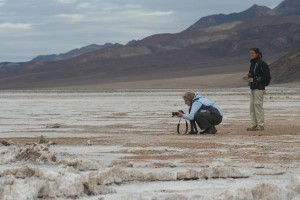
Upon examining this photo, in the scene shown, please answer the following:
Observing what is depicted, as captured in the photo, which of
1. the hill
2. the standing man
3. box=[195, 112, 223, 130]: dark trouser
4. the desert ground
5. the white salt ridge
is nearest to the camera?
the white salt ridge

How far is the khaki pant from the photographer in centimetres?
1236

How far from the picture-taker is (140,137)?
1116 centimetres

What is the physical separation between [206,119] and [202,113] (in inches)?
4.6

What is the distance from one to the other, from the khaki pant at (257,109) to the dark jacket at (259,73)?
12 cm

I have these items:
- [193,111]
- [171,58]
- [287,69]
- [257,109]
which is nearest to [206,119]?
[193,111]

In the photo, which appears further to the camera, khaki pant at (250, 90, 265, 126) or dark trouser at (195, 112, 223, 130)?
khaki pant at (250, 90, 265, 126)

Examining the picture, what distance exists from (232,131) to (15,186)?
7.63 metres

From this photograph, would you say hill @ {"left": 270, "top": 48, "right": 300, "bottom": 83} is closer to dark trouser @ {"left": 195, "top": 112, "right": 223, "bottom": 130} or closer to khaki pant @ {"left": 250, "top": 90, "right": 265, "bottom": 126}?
khaki pant @ {"left": 250, "top": 90, "right": 265, "bottom": 126}

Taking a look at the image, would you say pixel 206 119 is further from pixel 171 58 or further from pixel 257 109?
pixel 171 58

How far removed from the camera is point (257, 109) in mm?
12445

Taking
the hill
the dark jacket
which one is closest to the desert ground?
the dark jacket

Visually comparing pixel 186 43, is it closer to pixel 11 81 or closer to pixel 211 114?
pixel 11 81

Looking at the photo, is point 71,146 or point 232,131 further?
point 232,131

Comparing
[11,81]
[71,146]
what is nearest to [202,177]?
[71,146]
